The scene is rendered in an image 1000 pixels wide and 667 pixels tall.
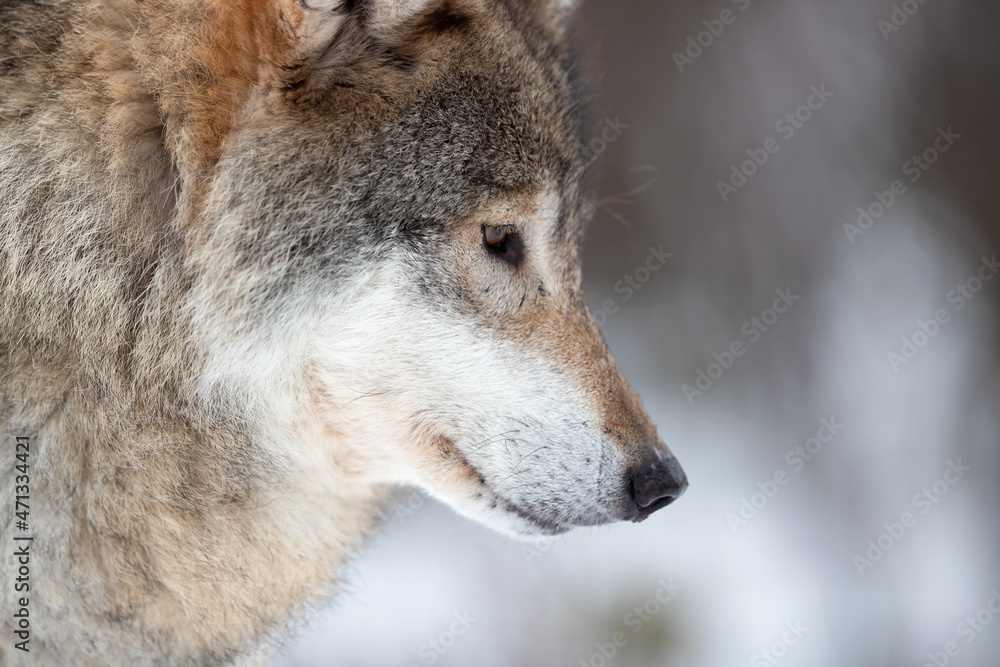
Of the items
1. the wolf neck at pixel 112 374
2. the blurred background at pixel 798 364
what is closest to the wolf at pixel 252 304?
the wolf neck at pixel 112 374

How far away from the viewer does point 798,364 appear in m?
4.08

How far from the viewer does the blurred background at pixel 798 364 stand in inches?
147

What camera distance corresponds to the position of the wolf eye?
1521 millimetres

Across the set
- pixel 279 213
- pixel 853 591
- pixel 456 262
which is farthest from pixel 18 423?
pixel 853 591

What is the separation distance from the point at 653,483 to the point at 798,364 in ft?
9.17

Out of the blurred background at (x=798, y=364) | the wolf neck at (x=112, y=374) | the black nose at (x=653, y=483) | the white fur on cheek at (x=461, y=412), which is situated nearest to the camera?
the wolf neck at (x=112, y=374)

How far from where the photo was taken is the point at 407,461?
1.58 metres

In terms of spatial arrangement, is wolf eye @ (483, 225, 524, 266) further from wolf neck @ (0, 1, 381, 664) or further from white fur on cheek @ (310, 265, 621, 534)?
wolf neck @ (0, 1, 381, 664)

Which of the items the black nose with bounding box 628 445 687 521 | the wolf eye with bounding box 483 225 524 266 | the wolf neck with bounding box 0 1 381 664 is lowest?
the wolf neck with bounding box 0 1 381 664

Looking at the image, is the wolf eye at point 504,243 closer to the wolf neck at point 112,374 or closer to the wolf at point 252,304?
the wolf at point 252,304

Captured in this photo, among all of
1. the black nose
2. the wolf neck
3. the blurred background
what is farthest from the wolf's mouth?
the blurred background

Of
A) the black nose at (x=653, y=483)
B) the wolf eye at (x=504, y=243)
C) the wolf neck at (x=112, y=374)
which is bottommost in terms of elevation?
the wolf neck at (x=112, y=374)

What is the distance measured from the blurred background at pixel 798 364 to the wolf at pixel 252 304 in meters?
2.28

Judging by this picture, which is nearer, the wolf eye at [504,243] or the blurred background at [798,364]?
the wolf eye at [504,243]
